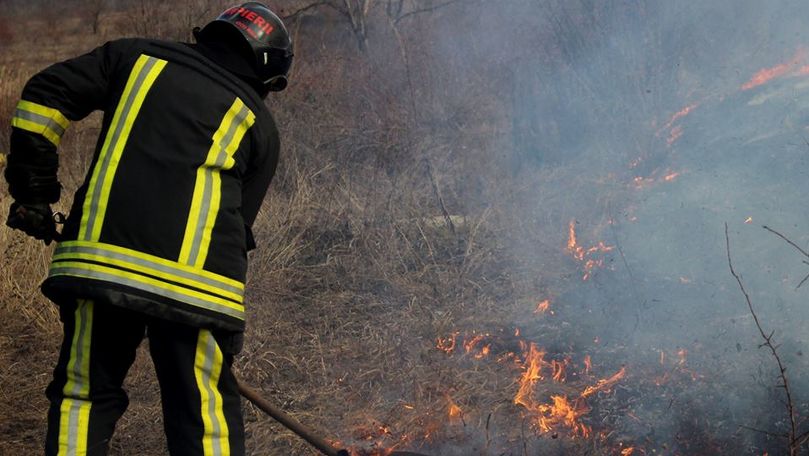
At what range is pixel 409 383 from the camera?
15.1ft

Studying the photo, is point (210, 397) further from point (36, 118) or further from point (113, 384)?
point (36, 118)

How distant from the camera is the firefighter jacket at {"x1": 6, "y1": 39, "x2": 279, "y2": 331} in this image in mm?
2713

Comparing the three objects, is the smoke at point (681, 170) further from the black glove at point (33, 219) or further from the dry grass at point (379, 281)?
the black glove at point (33, 219)

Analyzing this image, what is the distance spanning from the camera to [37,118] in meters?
2.85

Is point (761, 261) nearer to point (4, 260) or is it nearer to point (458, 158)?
point (458, 158)

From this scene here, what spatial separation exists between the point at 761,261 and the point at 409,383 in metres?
2.32

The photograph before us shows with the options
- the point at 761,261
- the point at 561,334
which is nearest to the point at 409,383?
the point at 561,334

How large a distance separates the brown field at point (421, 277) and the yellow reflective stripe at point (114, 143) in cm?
164

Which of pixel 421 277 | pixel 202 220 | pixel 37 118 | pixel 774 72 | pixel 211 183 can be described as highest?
pixel 37 118

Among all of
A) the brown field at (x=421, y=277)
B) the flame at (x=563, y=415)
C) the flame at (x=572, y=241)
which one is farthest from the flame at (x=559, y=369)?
the flame at (x=572, y=241)

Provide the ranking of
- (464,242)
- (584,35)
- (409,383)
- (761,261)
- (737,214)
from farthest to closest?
(584,35)
(464,242)
(737,214)
(761,261)
(409,383)

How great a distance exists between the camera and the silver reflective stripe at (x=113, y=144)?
9.05 ft

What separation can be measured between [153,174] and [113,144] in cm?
19

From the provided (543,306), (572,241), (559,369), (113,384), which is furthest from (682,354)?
(113,384)
